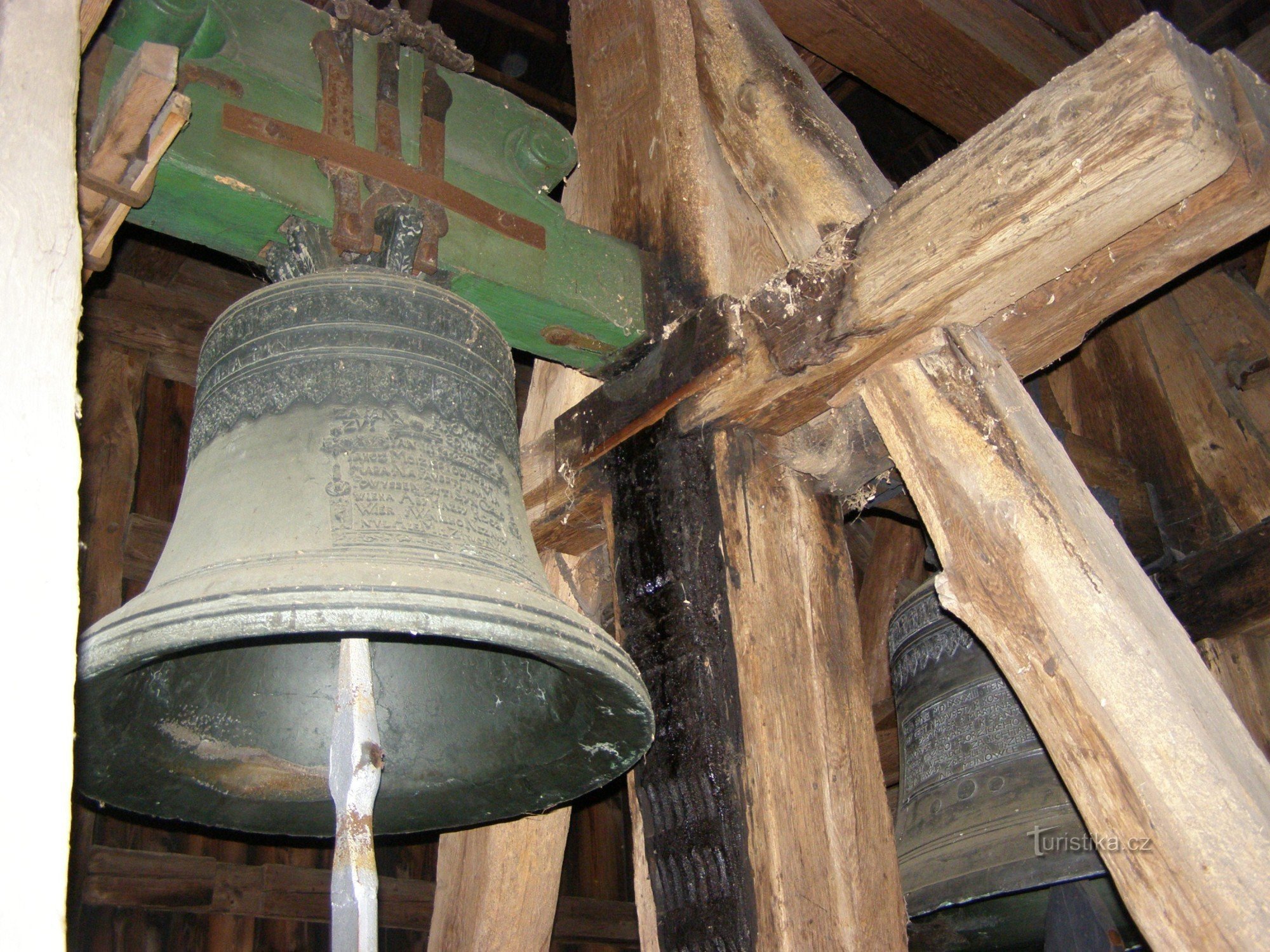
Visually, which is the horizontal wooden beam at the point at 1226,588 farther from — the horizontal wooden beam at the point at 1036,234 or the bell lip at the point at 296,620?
the bell lip at the point at 296,620

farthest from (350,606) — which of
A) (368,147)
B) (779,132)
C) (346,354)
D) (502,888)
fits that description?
(779,132)

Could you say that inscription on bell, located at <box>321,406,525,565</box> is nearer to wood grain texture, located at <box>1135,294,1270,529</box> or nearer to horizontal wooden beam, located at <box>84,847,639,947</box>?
wood grain texture, located at <box>1135,294,1270,529</box>

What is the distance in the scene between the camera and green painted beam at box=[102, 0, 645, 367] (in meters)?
1.46

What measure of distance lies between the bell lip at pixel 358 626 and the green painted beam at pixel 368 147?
21.7 inches

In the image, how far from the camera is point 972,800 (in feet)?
5.53

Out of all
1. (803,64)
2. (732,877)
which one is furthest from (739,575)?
(803,64)

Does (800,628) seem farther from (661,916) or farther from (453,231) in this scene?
(453,231)

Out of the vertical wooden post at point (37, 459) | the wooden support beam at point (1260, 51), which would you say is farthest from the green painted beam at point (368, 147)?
the wooden support beam at point (1260, 51)

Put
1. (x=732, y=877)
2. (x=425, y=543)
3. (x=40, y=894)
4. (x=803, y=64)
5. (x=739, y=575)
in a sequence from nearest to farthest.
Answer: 1. (x=40, y=894)
2. (x=425, y=543)
3. (x=732, y=877)
4. (x=739, y=575)
5. (x=803, y=64)

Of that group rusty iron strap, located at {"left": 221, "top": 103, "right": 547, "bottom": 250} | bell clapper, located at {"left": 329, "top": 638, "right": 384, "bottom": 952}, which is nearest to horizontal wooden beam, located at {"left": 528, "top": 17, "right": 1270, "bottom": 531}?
rusty iron strap, located at {"left": 221, "top": 103, "right": 547, "bottom": 250}

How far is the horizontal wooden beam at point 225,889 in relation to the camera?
3229 millimetres

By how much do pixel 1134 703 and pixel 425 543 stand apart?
2.45 feet

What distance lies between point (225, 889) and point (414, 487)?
2638 millimetres

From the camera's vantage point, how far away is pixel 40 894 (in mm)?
624
